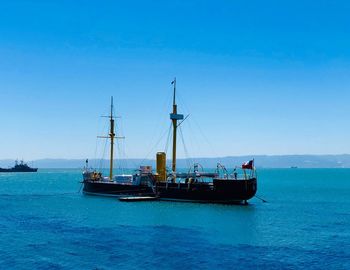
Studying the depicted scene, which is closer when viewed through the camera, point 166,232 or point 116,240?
point 116,240

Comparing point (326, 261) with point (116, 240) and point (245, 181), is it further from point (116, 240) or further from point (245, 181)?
point (245, 181)

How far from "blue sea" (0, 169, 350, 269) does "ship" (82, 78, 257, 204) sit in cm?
345

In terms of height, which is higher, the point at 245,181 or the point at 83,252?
the point at 245,181

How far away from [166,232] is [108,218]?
15272 millimetres

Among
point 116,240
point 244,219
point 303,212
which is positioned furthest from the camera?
point 303,212

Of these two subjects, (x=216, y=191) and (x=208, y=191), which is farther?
(x=208, y=191)

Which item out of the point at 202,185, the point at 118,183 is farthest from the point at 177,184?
the point at 118,183

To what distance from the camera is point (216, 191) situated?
8144cm

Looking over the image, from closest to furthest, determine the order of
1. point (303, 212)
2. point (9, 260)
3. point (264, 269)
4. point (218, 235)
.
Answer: point (264, 269) → point (9, 260) → point (218, 235) → point (303, 212)

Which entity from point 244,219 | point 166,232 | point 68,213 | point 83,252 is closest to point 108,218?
point 68,213

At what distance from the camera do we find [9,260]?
39.3 m

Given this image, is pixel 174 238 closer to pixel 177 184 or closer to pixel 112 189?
pixel 177 184

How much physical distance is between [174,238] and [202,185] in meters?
34.4

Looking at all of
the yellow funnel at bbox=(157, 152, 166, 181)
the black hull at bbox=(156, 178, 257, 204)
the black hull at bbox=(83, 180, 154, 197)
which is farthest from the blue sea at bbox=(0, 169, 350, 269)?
the black hull at bbox=(83, 180, 154, 197)
